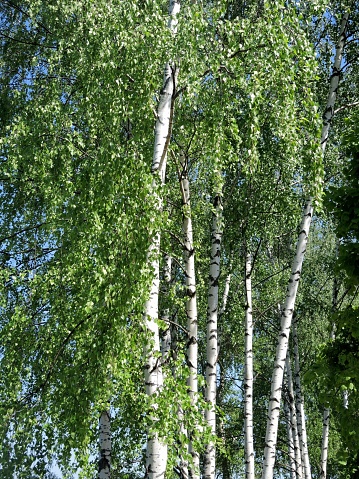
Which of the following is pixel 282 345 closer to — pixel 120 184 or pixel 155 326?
pixel 155 326

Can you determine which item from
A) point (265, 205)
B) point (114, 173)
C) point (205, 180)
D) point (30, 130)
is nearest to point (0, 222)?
point (30, 130)

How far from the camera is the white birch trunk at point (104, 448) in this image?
11898 mm

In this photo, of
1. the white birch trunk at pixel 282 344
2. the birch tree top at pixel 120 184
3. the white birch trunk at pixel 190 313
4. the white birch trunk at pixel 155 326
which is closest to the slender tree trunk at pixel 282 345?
the white birch trunk at pixel 282 344

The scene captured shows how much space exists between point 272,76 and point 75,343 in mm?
4421

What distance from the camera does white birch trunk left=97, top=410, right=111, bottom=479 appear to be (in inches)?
468

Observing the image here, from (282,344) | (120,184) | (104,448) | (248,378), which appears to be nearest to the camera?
(120,184)

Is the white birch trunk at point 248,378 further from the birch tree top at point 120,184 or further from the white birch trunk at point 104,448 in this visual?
the white birch trunk at point 104,448

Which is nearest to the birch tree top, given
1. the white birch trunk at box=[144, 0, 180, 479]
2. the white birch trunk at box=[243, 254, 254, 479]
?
the white birch trunk at box=[144, 0, 180, 479]

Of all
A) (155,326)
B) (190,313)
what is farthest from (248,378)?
(155,326)

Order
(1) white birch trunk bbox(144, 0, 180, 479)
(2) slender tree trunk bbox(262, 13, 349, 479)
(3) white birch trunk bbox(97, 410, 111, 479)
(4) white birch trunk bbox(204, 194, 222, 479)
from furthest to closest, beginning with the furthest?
(3) white birch trunk bbox(97, 410, 111, 479) < (2) slender tree trunk bbox(262, 13, 349, 479) < (4) white birch trunk bbox(204, 194, 222, 479) < (1) white birch trunk bbox(144, 0, 180, 479)

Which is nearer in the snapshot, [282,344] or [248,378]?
[282,344]

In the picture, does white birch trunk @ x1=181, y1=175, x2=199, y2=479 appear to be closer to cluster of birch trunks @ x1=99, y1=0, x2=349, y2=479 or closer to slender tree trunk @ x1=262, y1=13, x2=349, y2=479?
cluster of birch trunks @ x1=99, y1=0, x2=349, y2=479

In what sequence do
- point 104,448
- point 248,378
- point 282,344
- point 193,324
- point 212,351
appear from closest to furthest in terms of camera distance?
1. point 193,324
2. point 282,344
3. point 212,351
4. point 104,448
5. point 248,378

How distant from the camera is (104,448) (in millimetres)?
12023
